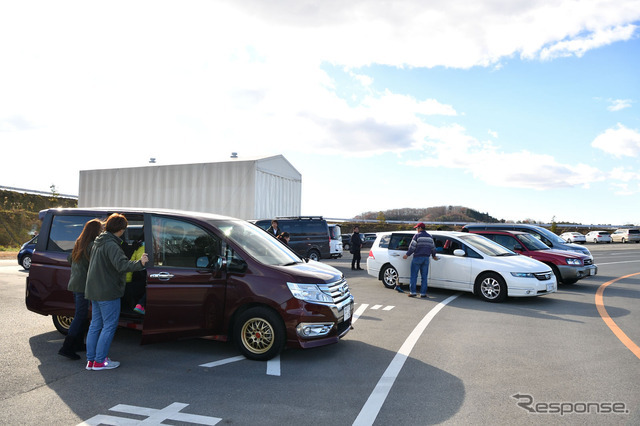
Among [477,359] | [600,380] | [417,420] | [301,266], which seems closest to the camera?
[417,420]

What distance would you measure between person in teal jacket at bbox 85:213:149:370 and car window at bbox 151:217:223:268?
1.74 ft

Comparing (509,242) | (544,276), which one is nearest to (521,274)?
(544,276)

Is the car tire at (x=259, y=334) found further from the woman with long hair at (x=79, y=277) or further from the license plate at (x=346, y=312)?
the woman with long hair at (x=79, y=277)

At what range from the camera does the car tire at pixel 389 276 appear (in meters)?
11.9

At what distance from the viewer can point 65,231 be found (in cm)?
636

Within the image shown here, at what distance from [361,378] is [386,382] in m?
0.28

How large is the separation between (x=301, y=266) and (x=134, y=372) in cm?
232

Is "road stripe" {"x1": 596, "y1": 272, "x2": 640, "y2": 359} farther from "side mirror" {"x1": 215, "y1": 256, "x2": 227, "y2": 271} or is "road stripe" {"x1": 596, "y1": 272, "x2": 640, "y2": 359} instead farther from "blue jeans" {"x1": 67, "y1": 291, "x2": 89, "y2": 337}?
"blue jeans" {"x1": 67, "y1": 291, "x2": 89, "y2": 337}

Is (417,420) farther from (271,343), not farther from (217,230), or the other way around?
(217,230)

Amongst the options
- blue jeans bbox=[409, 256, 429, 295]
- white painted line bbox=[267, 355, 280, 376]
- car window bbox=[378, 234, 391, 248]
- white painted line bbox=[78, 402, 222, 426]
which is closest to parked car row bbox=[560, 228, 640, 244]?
car window bbox=[378, 234, 391, 248]

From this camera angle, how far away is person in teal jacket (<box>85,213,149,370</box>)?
503 centimetres

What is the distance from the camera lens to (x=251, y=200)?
2295 cm

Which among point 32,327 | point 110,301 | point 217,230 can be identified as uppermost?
point 217,230

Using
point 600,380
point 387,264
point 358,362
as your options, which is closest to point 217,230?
point 358,362
